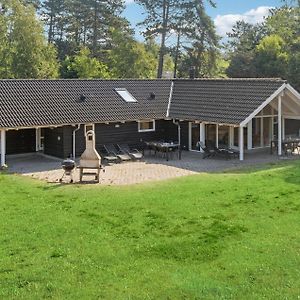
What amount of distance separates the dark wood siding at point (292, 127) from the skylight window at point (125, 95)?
914 centimetres

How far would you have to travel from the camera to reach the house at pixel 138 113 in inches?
931

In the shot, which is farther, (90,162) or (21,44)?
(21,44)

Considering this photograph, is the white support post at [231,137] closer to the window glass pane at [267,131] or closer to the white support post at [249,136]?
the white support post at [249,136]

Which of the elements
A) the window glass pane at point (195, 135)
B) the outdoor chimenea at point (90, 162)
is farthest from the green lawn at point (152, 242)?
the window glass pane at point (195, 135)

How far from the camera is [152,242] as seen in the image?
11023 mm

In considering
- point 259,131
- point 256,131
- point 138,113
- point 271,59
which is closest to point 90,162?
point 138,113

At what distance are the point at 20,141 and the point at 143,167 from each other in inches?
279

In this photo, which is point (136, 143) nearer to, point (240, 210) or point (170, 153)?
point (170, 153)

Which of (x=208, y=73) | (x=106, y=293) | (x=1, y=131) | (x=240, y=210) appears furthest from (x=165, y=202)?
(x=208, y=73)

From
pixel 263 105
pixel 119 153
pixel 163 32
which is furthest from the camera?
pixel 163 32

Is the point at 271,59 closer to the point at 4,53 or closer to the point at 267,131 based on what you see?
the point at 4,53

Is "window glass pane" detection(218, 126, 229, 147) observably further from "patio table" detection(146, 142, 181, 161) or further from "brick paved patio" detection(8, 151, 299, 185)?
"patio table" detection(146, 142, 181, 161)

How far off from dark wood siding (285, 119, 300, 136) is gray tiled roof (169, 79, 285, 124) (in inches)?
211

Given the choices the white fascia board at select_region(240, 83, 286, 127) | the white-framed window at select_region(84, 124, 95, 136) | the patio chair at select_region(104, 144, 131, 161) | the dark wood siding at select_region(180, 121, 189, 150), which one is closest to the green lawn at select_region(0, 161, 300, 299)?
the white fascia board at select_region(240, 83, 286, 127)
